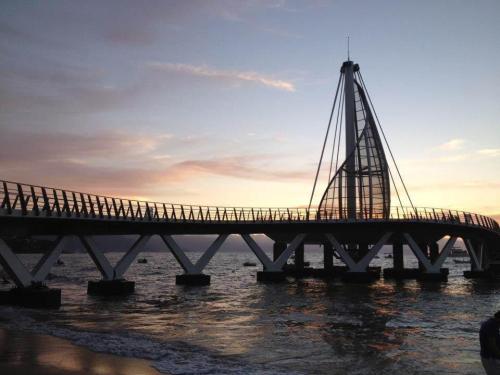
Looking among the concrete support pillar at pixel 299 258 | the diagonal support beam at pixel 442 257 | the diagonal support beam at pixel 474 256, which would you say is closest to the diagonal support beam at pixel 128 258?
the concrete support pillar at pixel 299 258

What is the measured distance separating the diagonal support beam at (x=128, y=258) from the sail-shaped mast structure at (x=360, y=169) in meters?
44.9

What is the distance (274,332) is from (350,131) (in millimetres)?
66378

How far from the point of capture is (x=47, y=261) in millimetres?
37781

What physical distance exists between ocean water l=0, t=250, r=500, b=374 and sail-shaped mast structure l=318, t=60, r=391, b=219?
4743 centimetres

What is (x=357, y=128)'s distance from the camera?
102312 mm

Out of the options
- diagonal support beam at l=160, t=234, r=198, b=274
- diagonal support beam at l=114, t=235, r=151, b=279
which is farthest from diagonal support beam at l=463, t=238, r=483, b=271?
diagonal support beam at l=114, t=235, r=151, b=279

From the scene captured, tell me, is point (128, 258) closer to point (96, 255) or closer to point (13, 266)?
point (96, 255)

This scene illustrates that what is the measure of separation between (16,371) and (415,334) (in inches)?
815

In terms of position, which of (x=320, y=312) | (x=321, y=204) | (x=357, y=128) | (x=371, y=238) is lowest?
(x=320, y=312)

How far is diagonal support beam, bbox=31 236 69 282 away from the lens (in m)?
36.8

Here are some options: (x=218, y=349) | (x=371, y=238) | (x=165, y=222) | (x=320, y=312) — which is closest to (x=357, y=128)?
(x=371, y=238)

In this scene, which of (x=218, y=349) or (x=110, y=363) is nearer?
(x=110, y=363)

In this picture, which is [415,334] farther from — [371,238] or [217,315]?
[371,238]

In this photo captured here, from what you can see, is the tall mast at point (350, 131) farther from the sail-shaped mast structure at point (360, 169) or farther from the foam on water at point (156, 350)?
the foam on water at point (156, 350)
